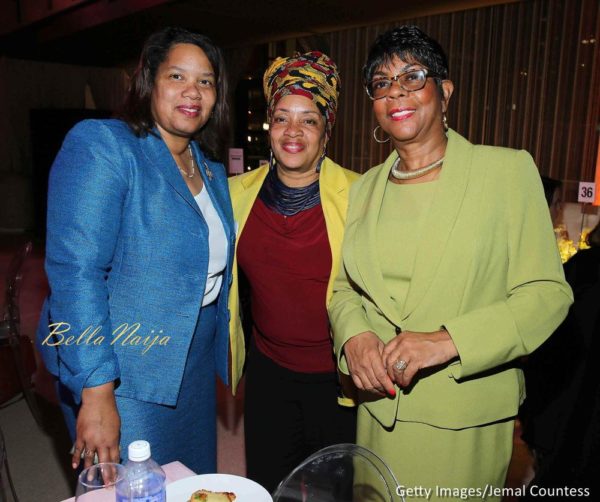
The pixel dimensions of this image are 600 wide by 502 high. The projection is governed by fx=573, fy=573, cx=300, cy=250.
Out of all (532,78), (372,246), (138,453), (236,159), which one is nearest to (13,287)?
(372,246)

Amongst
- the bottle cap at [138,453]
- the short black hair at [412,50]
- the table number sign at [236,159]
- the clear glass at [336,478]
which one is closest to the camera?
the bottle cap at [138,453]

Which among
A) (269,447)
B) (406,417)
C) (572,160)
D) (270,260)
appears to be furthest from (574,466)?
(572,160)

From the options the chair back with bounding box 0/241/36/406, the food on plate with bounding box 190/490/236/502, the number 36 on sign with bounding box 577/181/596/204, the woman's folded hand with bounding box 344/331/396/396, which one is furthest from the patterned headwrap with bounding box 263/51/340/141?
the number 36 on sign with bounding box 577/181/596/204

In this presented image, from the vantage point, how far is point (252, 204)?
2.14 meters

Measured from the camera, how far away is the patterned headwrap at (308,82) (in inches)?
80.8

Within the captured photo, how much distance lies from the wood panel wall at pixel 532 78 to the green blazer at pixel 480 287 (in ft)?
14.5

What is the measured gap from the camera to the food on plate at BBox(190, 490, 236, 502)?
114 centimetres

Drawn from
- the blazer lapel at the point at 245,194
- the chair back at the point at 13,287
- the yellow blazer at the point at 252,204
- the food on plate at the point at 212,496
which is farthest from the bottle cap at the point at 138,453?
the chair back at the point at 13,287

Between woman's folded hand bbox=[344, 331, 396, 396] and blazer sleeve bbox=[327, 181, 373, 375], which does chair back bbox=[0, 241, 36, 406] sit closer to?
blazer sleeve bbox=[327, 181, 373, 375]

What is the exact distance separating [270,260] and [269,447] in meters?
0.71

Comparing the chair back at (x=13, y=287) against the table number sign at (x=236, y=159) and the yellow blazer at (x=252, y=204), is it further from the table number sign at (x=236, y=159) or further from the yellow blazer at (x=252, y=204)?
the table number sign at (x=236, y=159)

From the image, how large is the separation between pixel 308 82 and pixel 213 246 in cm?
72

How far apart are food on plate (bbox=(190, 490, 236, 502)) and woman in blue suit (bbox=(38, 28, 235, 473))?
42cm

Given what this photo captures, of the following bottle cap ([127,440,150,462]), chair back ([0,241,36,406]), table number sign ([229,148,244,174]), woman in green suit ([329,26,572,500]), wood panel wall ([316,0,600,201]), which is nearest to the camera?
bottle cap ([127,440,150,462])
